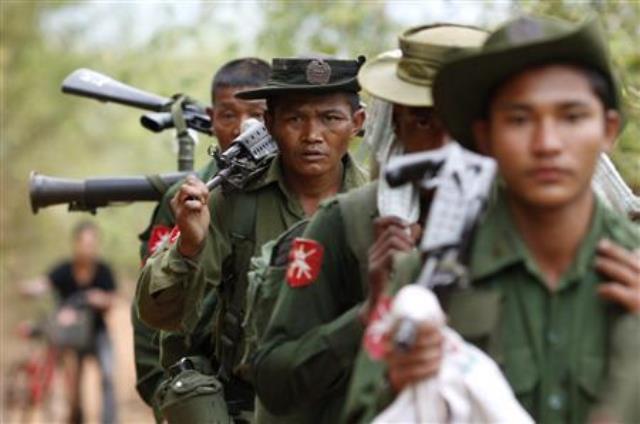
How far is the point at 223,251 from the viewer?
755cm

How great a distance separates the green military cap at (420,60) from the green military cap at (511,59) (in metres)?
0.84

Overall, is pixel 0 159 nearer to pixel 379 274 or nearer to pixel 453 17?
pixel 453 17

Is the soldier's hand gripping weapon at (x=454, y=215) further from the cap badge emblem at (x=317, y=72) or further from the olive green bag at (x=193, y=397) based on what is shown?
the olive green bag at (x=193, y=397)

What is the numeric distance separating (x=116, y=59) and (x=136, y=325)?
20.5m

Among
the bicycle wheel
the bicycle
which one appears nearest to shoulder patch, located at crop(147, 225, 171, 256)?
the bicycle

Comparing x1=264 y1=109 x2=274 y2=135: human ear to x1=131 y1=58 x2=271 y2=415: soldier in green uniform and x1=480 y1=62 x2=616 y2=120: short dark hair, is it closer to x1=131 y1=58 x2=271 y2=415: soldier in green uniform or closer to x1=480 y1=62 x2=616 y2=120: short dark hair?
x1=131 y1=58 x2=271 y2=415: soldier in green uniform

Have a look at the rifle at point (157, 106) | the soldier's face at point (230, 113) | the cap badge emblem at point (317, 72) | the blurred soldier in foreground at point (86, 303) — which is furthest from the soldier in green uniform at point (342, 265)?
the blurred soldier in foreground at point (86, 303)

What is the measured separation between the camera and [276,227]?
24.7 feet

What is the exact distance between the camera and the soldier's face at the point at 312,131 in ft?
25.0

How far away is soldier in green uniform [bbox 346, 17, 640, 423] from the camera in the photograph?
15.6 ft

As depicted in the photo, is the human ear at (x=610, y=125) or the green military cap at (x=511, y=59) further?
the human ear at (x=610, y=125)

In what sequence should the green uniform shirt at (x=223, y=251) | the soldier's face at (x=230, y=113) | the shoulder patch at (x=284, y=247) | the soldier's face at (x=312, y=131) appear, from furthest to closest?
the soldier's face at (x=230, y=113), the soldier's face at (x=312, y=131), the green uniform shirt at (x=223, y=251), the shoulder patch at (x=284, y=247)

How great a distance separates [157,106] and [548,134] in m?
6.12

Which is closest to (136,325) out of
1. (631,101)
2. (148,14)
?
(631,101)
